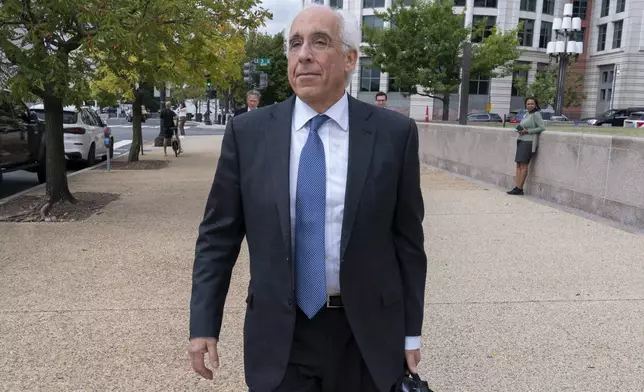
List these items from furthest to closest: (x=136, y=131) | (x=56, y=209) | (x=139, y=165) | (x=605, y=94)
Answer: (x=605, y=94) → (x=136, y=131) → (x=139, y=165) → (x=56, y=209)

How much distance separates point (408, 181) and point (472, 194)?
9.38 metres

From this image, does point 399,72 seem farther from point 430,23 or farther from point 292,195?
point 292,195

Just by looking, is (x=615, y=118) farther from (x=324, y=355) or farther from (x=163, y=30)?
(x=324, y=355)

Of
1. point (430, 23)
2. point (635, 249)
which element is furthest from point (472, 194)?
point (430, 23)

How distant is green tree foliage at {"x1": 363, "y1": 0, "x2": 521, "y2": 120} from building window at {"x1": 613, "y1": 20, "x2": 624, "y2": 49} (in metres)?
35.4

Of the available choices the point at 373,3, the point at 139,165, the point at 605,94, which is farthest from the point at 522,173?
the point at 605,94

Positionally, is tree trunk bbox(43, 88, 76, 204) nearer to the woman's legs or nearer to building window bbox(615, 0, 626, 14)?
the woman's legs

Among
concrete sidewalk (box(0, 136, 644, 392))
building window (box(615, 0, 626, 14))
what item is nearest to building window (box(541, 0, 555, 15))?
building window (box(615, 0, 626, 14))

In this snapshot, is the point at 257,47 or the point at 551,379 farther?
the point at 257,47

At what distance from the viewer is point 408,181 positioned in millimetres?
2053

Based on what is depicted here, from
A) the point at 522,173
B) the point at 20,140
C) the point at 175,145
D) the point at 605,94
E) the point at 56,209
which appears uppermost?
the point at 605,94

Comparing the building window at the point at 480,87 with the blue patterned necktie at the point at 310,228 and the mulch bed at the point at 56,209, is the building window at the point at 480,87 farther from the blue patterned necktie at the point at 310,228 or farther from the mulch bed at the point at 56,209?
the blue patterned necktie at the point at 310,228

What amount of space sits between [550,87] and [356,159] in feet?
193

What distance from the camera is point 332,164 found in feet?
6.47
